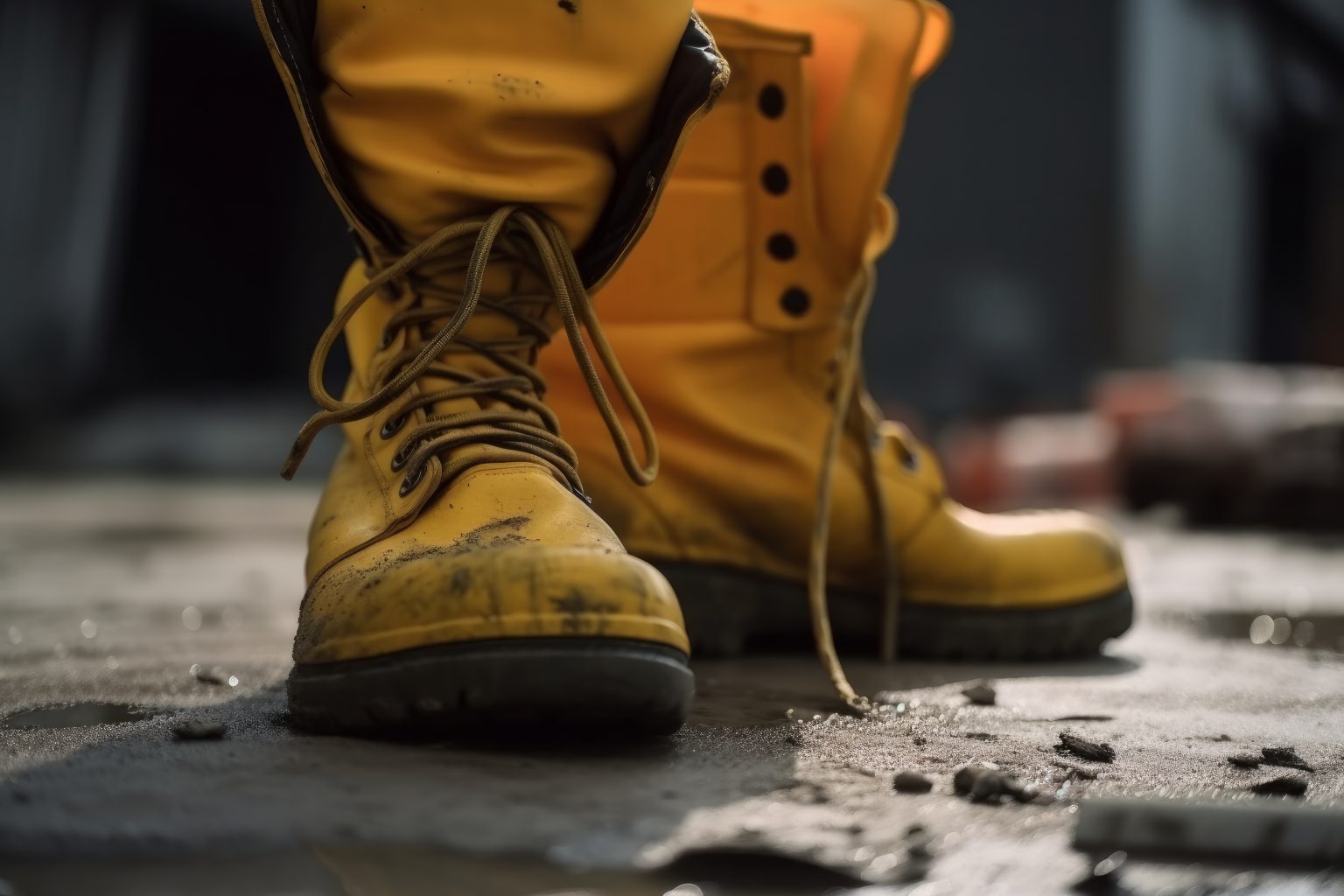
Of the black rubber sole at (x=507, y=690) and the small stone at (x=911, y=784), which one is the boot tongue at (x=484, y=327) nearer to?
the black rubber sole at (x=507, y=690)

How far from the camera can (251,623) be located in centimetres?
156

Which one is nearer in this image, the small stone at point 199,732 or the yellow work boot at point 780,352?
the small stone at point 199,732

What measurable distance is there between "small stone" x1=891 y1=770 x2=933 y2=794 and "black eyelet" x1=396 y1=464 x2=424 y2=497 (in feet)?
1.23

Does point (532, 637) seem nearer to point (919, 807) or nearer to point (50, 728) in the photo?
point (919, 807)

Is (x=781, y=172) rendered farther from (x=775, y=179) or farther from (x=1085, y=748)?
(x=1085, y=748)

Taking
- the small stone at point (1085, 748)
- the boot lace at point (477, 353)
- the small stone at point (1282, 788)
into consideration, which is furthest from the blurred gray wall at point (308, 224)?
the small stone at point (1282, 788)

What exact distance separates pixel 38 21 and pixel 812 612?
6.31m

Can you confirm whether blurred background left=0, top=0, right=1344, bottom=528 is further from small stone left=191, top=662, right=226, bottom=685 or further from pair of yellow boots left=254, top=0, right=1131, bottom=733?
small stone left=191, top=662, right=226, bottom=685

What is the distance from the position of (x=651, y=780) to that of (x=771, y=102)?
2.45 feet

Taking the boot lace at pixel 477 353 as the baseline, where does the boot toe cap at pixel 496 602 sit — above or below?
below

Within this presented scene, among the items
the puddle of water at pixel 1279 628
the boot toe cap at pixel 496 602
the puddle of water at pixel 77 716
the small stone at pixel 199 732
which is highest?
the boot toe cap at pixel 496 602

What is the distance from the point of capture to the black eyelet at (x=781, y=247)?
130 cm

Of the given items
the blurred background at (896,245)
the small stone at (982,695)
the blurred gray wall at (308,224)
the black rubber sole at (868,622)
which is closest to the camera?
the small stone at (982,695)

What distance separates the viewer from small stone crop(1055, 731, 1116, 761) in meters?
0.89
